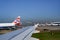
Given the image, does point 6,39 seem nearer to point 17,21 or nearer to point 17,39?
point 17,39

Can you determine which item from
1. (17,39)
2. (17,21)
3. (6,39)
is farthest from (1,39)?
(17,21)

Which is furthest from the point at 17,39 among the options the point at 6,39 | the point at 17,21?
the point at 17,21

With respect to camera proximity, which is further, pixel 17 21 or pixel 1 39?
pixel 17 21

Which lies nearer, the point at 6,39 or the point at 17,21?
the point at 6,39

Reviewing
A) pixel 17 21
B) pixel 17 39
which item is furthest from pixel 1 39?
pixel 17 21

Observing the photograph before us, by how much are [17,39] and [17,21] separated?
224ft

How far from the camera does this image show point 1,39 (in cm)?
1166

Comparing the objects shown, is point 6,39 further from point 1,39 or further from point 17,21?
point 17,21

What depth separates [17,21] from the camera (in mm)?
80375

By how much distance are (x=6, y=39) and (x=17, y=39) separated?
0.85 m

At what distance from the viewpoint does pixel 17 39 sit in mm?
12180

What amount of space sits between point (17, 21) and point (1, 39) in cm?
6880

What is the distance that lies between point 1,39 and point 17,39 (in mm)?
1081

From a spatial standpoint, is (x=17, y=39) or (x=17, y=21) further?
(x=17, y=21)
